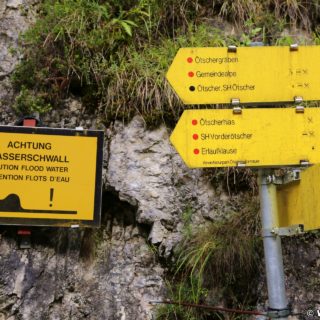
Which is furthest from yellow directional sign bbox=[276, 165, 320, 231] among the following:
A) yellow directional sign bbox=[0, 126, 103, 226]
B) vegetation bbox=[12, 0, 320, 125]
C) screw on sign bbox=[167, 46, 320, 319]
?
vegetation bbox=[12, 0, 320, 125]

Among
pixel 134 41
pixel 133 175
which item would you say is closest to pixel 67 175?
pixel 133 175

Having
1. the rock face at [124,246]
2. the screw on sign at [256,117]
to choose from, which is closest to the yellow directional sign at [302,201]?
the screw on sign at [256,117]

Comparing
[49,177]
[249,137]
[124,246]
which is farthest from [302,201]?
[49,177]

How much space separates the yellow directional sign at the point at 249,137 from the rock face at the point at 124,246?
1548 millimetres

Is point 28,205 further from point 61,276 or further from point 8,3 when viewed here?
point 8,3

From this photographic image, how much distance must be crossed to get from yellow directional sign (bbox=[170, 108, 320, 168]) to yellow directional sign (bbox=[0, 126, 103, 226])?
5.45 feet

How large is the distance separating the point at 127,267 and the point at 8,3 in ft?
11.3

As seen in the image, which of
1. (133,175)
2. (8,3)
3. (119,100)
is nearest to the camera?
(133,175)

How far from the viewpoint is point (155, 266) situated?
4113 mm

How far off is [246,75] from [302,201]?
79 centimetres

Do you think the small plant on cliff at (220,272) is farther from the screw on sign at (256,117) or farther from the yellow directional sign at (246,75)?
the yellow directional sign at (246,75)

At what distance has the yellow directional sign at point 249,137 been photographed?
2600 millimetres

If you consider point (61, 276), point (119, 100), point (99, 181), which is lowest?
point (61, 276)

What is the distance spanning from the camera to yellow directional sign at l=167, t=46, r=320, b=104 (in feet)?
8.89
